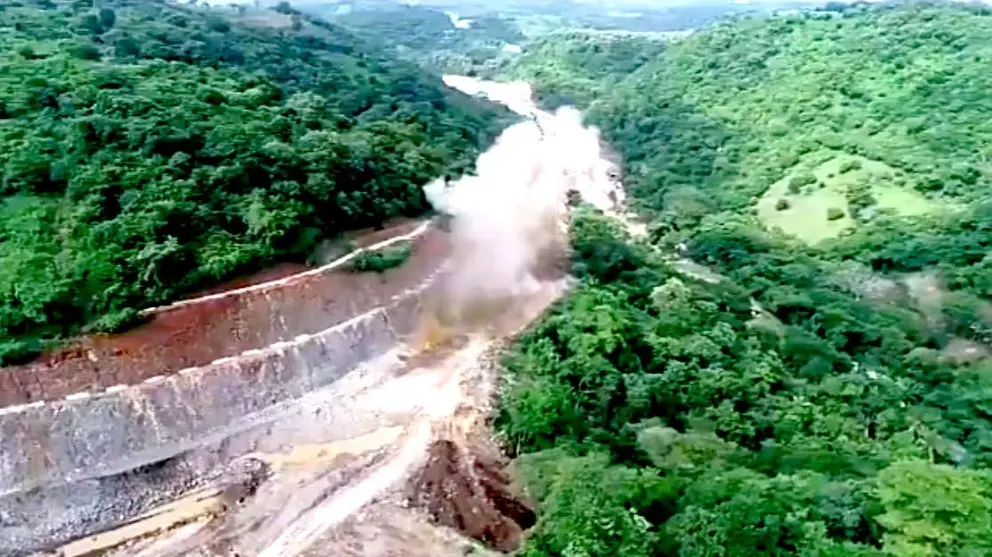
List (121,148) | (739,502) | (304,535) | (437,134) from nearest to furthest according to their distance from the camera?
(739,502)
(304,535)
(121,148)
(437,134)

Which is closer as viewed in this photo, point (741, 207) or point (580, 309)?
point (580, 309)

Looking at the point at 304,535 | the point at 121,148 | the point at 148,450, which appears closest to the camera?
the point at 304,535

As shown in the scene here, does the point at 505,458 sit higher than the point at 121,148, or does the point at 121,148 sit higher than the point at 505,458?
the point at 121,148

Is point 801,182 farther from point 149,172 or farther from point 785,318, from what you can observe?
point 149,172

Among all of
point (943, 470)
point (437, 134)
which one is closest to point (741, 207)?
point (437, 134)

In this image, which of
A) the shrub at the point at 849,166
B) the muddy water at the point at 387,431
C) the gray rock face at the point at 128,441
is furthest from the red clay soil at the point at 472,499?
the shrub at the point at 849,166

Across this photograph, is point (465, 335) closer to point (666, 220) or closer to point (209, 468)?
point (209, 468)

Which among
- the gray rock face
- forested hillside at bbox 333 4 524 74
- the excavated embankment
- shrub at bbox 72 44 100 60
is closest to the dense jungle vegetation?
the excavated embankment
